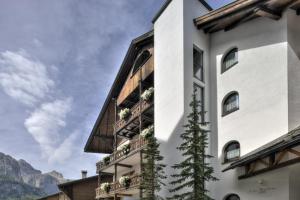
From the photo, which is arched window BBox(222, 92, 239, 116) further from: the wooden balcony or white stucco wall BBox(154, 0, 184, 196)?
the wooden balcony

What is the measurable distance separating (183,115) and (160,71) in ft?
11.3

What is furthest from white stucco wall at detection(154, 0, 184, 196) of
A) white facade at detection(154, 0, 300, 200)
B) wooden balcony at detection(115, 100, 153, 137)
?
wooden balcony at detection(115, 100, 153, 137)

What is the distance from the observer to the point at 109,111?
29.5 metres

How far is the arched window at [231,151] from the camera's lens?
55.1 ft

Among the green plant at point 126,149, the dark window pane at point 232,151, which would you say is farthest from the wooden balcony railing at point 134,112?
the dark window pane at point 232,151

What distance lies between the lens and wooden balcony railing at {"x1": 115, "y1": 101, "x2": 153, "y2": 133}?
21.6m

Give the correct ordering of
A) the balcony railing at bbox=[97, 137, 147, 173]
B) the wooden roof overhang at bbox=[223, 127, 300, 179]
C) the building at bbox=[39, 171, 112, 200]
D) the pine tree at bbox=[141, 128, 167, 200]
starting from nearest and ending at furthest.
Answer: the wooden roof overhang at bbox=[223, 127, 300, 179] → the pine tree at bbox=[141, 128, 167, 200] → the balcony railing at bbox=[97, 137, 147, 173] → the building at bbox=[39, 171, 112, 200]

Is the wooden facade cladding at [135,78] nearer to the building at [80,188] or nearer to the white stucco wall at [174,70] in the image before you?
the white stucco wall at [174,70]

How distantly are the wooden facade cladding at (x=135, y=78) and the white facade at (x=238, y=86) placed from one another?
110 cm

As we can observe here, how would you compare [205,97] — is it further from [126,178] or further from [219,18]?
[126,178]

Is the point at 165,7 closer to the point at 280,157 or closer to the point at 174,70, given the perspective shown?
the point at 174,70

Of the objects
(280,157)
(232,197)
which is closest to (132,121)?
(232,197)

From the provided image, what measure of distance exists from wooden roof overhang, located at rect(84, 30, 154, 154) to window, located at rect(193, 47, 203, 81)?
4087 mm

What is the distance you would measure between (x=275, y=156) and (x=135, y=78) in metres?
11.6
